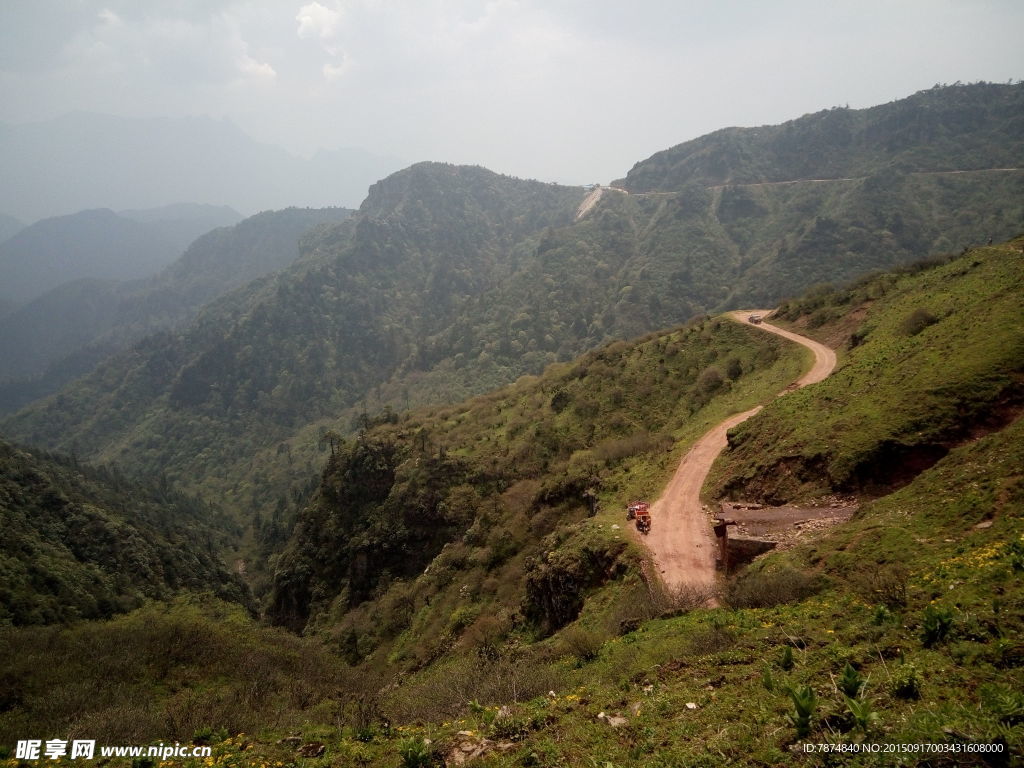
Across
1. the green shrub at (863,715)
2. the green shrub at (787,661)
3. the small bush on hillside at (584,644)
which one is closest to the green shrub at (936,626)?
the green shrub at (787,661)

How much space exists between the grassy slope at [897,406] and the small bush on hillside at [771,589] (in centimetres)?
Result: 908

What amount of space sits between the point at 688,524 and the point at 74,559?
5435 centimetres

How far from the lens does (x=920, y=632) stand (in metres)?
10.1

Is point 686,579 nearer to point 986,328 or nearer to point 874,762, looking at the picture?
point 874,762

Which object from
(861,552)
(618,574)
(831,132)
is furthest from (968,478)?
(831,132)

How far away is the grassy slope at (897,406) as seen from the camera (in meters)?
22.4

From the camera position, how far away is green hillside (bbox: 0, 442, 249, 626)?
37.4m

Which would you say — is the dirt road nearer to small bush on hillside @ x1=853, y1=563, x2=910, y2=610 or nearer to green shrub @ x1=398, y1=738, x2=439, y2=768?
small bush on hillside @ x1=853, y1=563, x2=910, y2=610

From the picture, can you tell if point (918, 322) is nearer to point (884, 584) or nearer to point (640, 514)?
point (640, 514)

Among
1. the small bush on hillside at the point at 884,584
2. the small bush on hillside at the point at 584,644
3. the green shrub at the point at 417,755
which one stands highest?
the small bush on hillside at the point at 884,584

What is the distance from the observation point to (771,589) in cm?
1602

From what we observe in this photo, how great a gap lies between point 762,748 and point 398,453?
55.6m

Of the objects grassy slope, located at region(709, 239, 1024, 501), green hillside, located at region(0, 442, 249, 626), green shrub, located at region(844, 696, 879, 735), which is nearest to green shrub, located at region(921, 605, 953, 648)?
green shrub, located at region(844, 696, 879, 735)

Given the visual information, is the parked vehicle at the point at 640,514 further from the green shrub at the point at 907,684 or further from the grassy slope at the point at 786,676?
the green shrub at the point at 907,684
